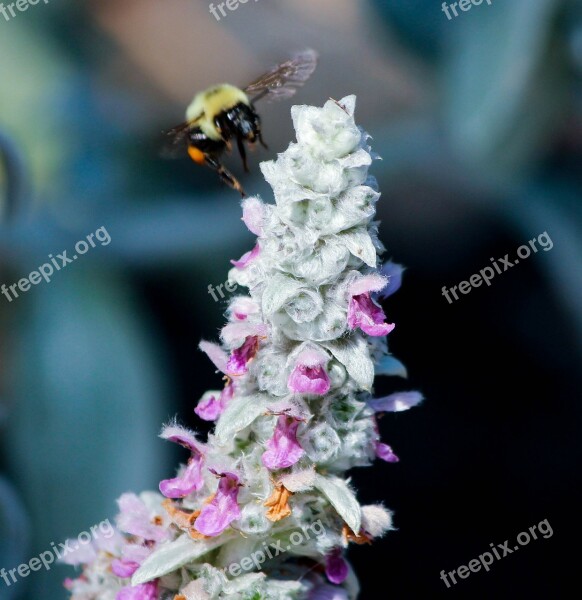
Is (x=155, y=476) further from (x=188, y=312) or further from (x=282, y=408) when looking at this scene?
(x=282, y=408)

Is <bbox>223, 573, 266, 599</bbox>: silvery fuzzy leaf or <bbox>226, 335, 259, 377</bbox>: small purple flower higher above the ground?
<bbox>226, 335, 259, 377</bbox>: small purple flower

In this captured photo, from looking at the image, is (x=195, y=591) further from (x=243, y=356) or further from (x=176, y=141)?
(x=176, y=141)

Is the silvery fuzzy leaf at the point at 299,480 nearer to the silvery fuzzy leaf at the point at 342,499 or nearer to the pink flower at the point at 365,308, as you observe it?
the silvery fuzzy leaf at the point at 342,499

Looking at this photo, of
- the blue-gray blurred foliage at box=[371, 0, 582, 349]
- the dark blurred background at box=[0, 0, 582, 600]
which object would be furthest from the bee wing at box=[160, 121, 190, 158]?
the blue-gray blurred foliage at box=[371, 0, 582, 349]

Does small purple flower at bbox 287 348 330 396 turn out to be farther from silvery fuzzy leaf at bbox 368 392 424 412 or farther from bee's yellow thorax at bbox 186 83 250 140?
bee's yellow thorax at bbox 186 83 250 140

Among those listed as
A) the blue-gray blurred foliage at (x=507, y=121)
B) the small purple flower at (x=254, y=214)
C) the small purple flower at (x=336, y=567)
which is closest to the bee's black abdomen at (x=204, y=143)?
the small purple flower at (x=254, y=214)

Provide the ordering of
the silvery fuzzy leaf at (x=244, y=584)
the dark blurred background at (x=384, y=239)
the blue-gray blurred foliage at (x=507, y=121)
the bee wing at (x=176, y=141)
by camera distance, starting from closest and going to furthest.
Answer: the silvery fuzzy leaf at (x=244, y=584) < the bee wing at (x=176, y=141) < the dark blurred background at (x=384, y=239) < the blue-gray blurred foliage at (x=507, y=121)
